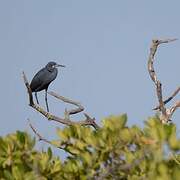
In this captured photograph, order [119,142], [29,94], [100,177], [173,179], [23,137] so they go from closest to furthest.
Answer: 1. [173,179]
2. [100,177]
3. [119,142]
4. [23,137]
5. [29,94]

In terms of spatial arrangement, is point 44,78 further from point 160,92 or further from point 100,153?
point 100,153

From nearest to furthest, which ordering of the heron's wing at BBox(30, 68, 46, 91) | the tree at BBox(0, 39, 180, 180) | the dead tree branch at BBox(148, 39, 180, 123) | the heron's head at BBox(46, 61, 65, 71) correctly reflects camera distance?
the tree at BBox(0, 39, 180, 180) → the dead tree branch at BBox(148, 39, 180, 123) → the heron's wing at BBox(30, 68, 46, 91) → the heron's head at BBox(46, 61, 65, 71)

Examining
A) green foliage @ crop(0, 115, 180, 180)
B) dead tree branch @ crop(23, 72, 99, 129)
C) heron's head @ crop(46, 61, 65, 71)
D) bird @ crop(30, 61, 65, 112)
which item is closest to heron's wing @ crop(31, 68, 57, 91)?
bird @ crop(30, 61, 65, 112)

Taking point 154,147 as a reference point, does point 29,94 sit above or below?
above

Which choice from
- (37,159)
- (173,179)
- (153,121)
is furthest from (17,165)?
(173,179)

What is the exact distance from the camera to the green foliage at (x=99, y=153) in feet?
10.2

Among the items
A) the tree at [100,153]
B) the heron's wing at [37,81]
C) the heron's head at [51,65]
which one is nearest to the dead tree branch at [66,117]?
the tree at [100,153]

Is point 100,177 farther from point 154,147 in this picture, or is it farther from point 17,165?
point 17,165

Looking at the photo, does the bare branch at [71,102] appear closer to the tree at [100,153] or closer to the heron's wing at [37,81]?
the tree at [100,153]

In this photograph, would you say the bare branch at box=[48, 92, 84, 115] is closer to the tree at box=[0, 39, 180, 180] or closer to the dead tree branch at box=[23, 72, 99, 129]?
the dead tree branch at box=[23, 72, 99, 129]

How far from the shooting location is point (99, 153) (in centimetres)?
351

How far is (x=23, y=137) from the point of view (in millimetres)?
3744

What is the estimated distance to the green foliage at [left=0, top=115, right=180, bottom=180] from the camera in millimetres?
3096

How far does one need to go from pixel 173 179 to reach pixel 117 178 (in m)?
0.75
